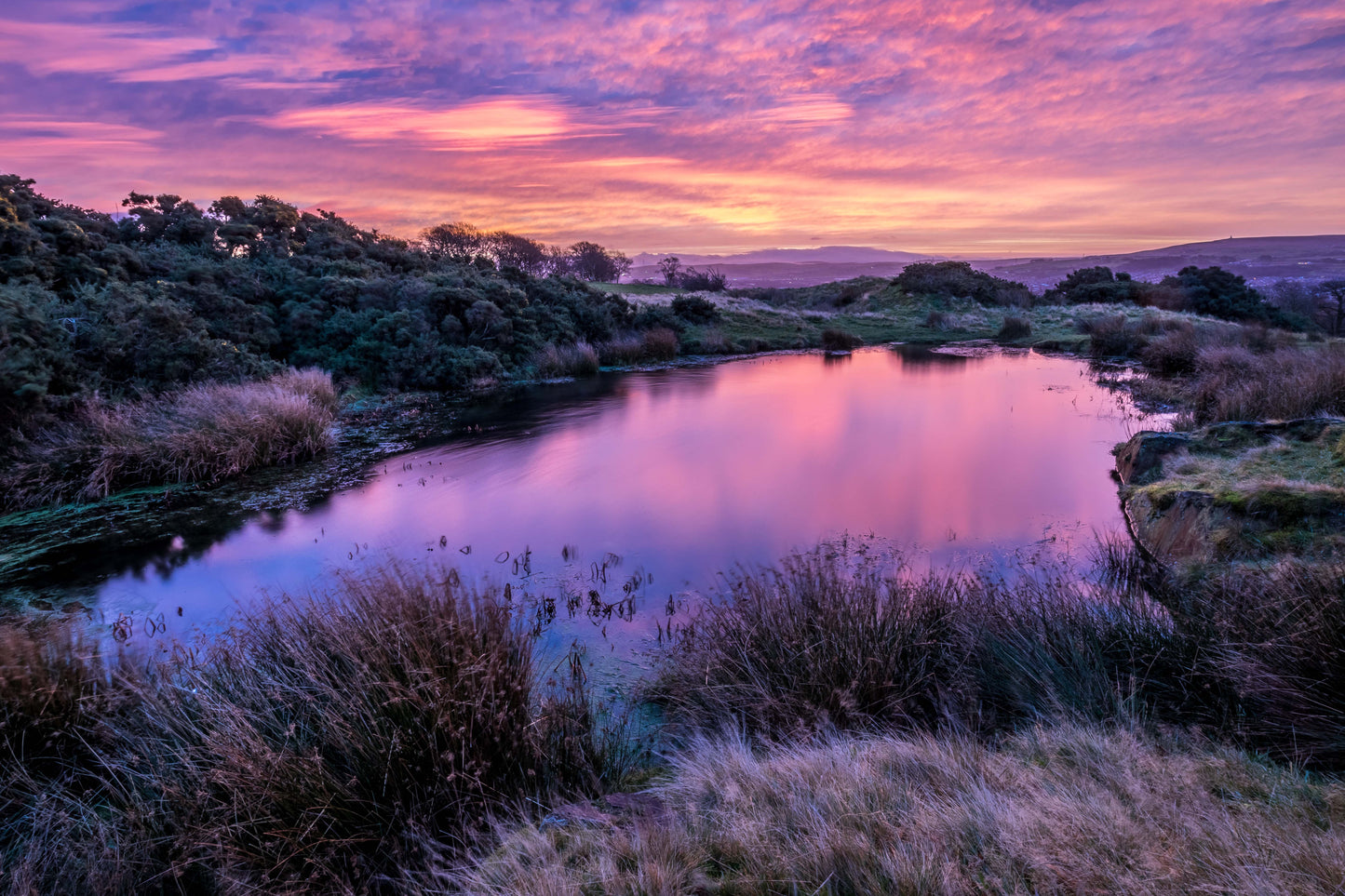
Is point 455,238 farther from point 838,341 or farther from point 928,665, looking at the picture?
point 928,665

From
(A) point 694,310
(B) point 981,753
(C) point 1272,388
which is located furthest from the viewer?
(A) point 694,310

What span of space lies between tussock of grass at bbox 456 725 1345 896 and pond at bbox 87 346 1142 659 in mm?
3050

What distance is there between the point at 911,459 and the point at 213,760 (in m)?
13.0

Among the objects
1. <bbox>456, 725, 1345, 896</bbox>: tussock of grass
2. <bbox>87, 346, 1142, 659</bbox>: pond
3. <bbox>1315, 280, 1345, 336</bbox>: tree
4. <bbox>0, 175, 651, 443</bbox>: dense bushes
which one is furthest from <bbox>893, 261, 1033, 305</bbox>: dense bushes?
<bbox>456, 725, 1345, 896</bbox>: tussock of grass

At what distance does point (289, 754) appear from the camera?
3537 millimetres

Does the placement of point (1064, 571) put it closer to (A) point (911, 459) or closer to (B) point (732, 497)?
(B) point (732, 497)

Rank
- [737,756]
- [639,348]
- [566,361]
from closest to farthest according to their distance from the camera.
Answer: [737,756]
[566,361]
[639,348]

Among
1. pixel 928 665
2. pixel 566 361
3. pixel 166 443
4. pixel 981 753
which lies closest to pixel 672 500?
pixel 928 665

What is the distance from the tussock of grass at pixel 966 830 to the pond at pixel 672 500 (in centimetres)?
305

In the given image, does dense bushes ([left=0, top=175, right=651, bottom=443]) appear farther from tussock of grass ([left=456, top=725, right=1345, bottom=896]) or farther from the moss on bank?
the moss on bank

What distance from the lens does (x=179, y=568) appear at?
28.7ft

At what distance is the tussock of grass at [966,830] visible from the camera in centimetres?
246

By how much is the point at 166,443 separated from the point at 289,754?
11.0 meters

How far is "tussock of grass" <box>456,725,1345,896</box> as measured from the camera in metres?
2.46
